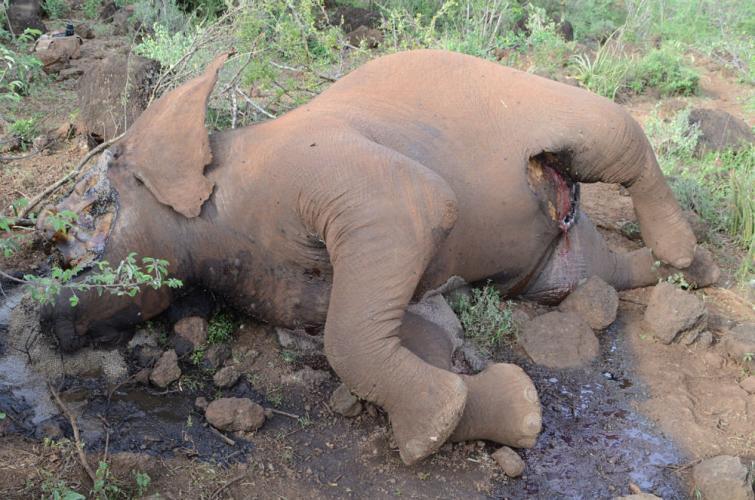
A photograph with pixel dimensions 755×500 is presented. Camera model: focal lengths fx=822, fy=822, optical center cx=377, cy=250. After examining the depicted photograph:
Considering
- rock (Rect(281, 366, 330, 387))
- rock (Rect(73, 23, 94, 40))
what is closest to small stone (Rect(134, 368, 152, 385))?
rock (Rect(281, 366, 330, 387))

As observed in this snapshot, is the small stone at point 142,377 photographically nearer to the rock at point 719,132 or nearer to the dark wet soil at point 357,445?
the dark wet soil at point 357,445

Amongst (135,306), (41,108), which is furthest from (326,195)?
(41,108)

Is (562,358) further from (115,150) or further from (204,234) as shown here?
(115,150)

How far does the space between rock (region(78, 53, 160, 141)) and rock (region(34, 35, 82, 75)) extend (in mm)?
2097

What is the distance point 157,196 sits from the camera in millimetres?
3379

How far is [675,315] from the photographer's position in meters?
3.98

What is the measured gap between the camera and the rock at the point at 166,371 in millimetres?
3443

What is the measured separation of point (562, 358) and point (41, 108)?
181 inches

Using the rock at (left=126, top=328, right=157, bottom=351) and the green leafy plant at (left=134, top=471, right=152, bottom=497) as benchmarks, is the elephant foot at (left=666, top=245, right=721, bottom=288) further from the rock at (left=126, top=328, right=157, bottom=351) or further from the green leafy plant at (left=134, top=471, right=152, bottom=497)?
the green leafy plant at (left=134, top=471, right=152, bottom=497)

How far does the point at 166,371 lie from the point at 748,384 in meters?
2.58

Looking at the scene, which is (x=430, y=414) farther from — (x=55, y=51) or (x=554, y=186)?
(x=55, y=51)

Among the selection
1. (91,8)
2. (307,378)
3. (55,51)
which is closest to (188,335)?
(307,378)

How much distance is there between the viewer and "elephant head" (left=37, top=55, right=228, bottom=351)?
3.35 meters

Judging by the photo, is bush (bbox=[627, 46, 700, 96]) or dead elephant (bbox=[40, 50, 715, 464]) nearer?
dead elephant (bbox=[40, 50, 715, 464])
